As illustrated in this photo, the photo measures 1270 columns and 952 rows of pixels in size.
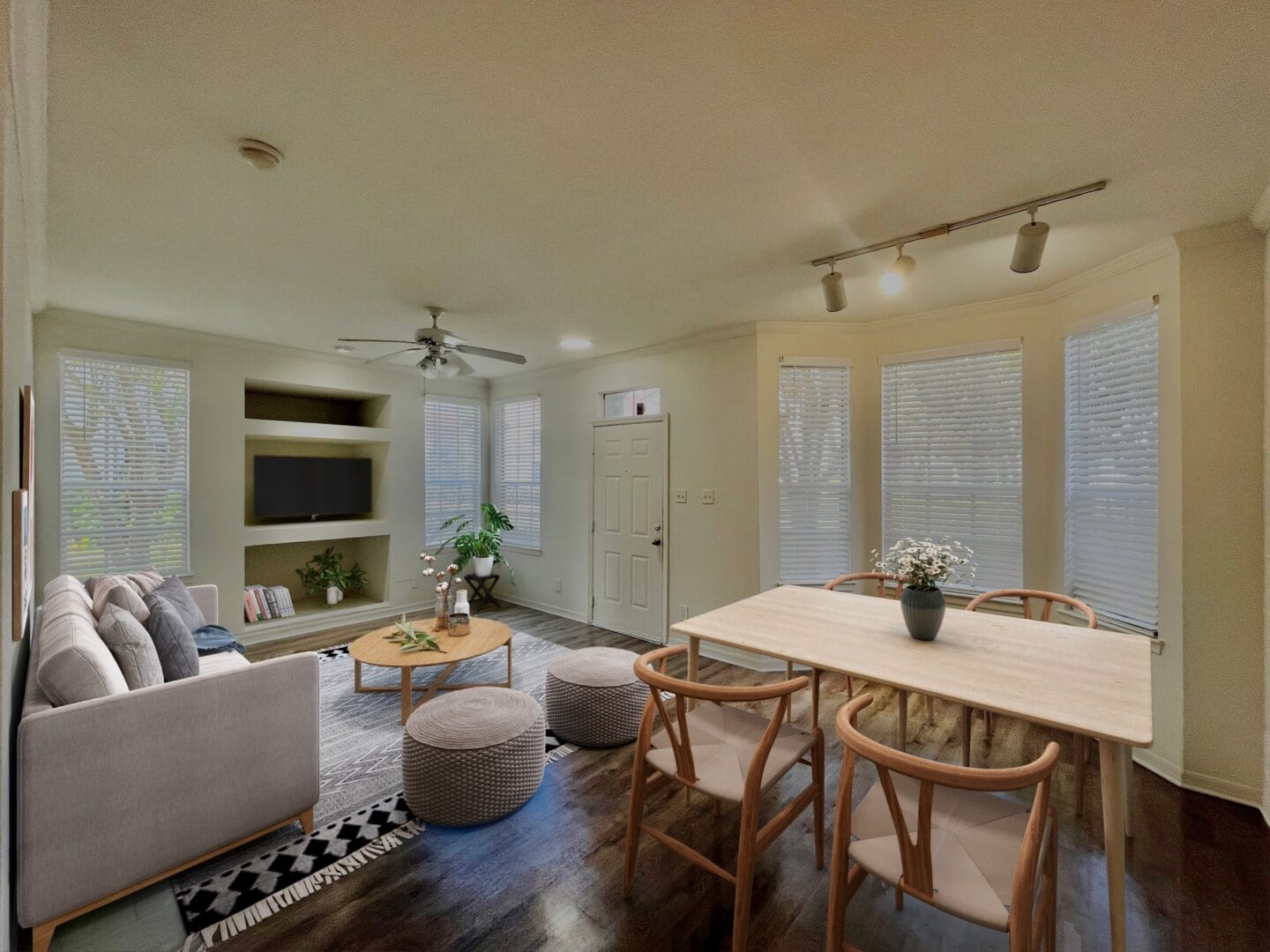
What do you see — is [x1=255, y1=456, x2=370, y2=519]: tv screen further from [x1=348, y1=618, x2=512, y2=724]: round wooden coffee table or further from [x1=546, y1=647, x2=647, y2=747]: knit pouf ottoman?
[x1=546, y1=647, x2=647, y2=747]: knit pouf ottoman

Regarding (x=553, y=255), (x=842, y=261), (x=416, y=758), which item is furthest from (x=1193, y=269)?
(x=416, y=758)

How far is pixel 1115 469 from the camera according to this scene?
2877mm

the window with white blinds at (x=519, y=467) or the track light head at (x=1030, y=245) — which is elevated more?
the track light head at (x=1030, y=245)

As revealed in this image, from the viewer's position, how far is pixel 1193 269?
251 centimetres

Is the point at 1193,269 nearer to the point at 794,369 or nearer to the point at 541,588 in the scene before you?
the point at 794,369

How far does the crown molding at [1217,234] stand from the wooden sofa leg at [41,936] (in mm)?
5018

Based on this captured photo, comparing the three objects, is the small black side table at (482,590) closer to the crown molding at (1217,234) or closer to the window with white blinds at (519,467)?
the window with white blinds at (519,467)

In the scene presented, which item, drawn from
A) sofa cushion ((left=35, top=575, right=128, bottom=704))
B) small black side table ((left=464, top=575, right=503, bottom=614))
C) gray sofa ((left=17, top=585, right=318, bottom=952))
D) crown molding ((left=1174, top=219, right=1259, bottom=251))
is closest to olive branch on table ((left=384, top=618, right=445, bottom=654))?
gray sofa ((left=17, top=585, right=318, bottom=952))

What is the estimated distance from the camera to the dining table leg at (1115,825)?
137 centimetres

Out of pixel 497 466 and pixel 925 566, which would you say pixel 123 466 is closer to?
pixel 497 466

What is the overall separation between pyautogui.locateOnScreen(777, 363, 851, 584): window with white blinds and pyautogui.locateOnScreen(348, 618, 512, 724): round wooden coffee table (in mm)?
2185

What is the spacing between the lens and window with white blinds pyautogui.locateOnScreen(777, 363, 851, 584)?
4062 millimetres

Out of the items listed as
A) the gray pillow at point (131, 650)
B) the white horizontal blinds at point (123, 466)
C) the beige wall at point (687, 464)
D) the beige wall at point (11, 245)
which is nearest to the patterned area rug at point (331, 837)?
the beige wall at point (11, 245)

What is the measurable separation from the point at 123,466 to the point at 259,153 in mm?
3357
